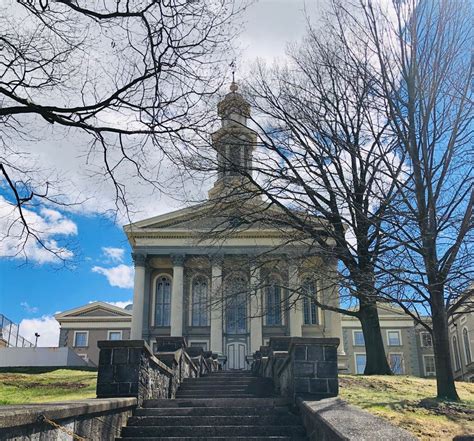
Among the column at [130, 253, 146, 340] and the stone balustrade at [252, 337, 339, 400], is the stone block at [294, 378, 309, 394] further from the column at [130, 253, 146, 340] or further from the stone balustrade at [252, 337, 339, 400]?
the column at [130, 253, 146, 340]

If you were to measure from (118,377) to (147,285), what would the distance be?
106 feet

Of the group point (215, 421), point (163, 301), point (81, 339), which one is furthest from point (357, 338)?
point (215, 421)

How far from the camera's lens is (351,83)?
1397cm

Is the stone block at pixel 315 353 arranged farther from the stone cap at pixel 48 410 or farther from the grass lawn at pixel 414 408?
the stone cap at pixel 48 410

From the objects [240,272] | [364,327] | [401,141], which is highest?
[401,141]

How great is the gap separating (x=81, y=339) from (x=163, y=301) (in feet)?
71.9

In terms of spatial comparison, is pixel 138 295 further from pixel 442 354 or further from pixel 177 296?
pixel 442 354

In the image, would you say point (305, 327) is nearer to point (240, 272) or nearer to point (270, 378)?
point (240, 272)

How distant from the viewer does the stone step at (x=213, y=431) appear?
725cm

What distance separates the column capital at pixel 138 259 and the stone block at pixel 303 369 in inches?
1226

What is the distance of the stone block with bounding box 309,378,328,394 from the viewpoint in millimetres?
A: 8305

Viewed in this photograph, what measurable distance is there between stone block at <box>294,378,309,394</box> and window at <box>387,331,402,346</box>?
57.4 meters

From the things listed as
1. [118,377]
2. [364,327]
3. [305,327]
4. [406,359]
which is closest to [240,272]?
[364,327]

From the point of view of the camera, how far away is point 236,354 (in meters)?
38.0
